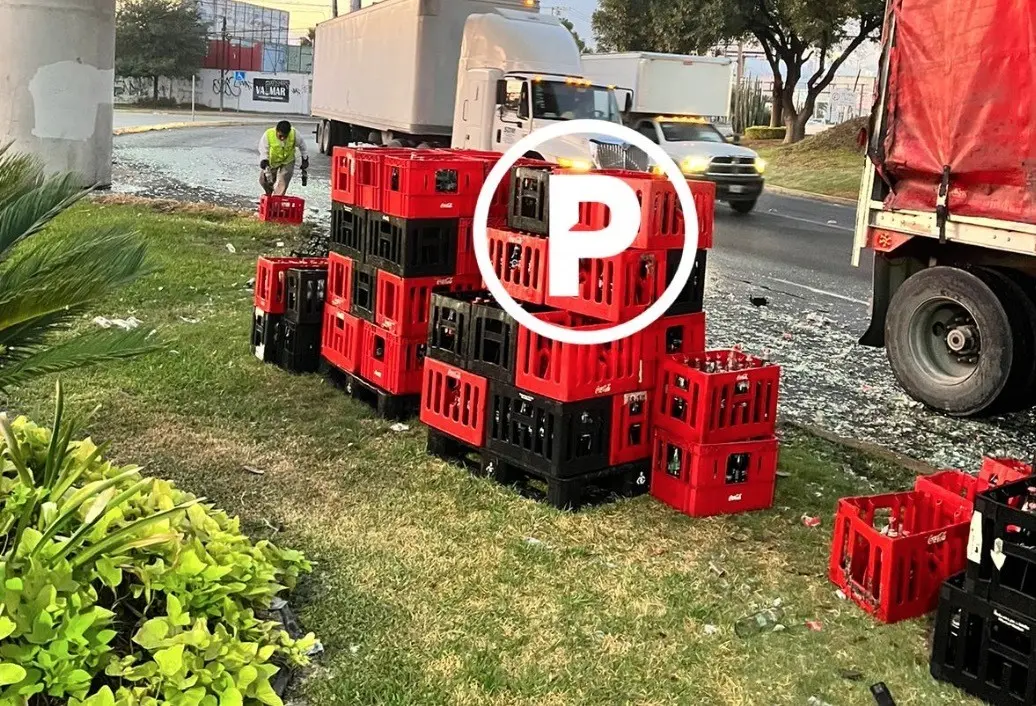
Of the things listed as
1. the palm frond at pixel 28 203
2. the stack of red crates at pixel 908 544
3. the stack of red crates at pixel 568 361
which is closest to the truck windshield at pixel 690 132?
the stack of red crates at pixel 568 361

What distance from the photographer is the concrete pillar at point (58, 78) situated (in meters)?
16.5

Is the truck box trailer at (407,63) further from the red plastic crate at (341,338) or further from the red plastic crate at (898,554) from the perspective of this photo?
the red plastic crate at (898,554)

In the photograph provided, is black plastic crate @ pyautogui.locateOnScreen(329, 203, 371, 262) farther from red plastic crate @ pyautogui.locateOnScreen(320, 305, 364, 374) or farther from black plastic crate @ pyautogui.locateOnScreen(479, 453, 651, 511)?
black plastic crate @ pyautogui.locateOnScreen(479, 453, 651, 511)

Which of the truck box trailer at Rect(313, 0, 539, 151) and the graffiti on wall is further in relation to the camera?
the graffiti on wall

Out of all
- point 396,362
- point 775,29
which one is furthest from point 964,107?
point 775,29

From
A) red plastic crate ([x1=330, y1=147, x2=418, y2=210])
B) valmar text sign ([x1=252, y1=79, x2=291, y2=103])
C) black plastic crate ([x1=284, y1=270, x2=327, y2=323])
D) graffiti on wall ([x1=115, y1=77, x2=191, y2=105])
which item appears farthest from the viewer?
valmar text sign ([x1=252, y1=79, x2=291, y2=103])

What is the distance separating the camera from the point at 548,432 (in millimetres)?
5504

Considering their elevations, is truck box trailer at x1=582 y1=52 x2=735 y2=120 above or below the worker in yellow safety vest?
above

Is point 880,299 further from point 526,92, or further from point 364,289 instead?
point 526,92

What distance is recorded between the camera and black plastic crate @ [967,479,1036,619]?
3730 mm

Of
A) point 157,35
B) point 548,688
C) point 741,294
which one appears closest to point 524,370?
point 548,688

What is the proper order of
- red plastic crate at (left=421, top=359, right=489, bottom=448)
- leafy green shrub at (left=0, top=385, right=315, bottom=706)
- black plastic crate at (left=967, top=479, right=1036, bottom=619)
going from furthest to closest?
red plastic crate at (left=421, top=359, right=489, bottom=448), black plastic crate at (left=967, top=479, right=1036, bottom=619), leafy green shrub at (left=0, top=385, right=315, bottom=706)

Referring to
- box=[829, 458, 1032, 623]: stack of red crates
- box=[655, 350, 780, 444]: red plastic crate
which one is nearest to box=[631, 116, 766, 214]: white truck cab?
box=[655, 350, 780, 444]: red plastic crate

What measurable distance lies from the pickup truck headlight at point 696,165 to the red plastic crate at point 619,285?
51.2 ft
